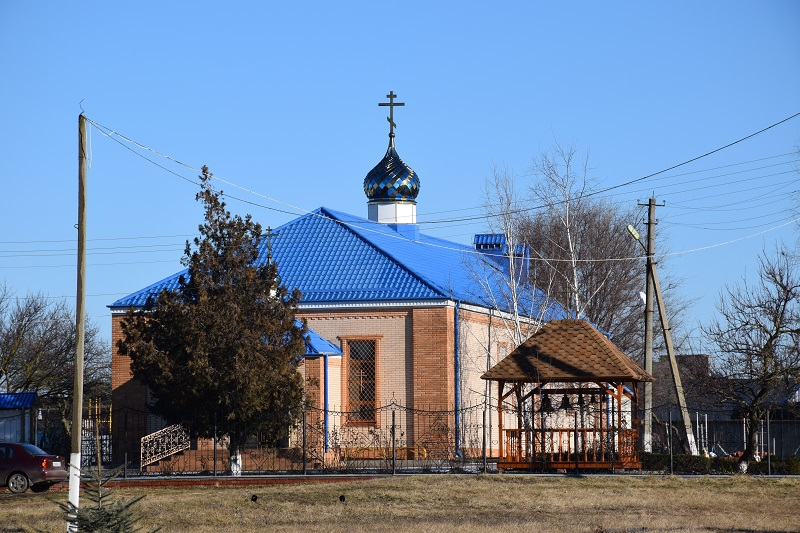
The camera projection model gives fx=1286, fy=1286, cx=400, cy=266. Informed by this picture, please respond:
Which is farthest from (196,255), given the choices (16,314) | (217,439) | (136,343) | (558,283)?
(16,314)

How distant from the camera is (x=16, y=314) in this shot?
5209 centimetres

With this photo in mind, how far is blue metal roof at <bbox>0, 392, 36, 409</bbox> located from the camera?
33.3 m

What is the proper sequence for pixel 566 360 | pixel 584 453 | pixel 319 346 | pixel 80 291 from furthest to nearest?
pixel 319 346 → pixel 566 360 → pixel 584 453 → pixel 80 291

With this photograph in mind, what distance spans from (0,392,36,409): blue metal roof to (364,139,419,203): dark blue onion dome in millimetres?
12927

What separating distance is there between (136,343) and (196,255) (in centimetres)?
228

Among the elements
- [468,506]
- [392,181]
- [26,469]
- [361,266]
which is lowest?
[468,506]

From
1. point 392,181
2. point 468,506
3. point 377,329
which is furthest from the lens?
point 392,181

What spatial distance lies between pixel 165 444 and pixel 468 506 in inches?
448

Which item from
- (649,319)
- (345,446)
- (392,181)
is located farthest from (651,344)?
(392,181)

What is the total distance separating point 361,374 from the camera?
108 feet

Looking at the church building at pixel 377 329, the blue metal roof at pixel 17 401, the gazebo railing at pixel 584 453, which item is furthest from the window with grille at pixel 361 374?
the blue metal roof at pixel 17 401

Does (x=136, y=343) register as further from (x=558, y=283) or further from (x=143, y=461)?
(x=558, y=283)

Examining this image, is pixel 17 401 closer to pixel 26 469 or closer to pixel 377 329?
pixel 26 469

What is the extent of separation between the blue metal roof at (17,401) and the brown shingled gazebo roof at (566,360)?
13.0 metres
